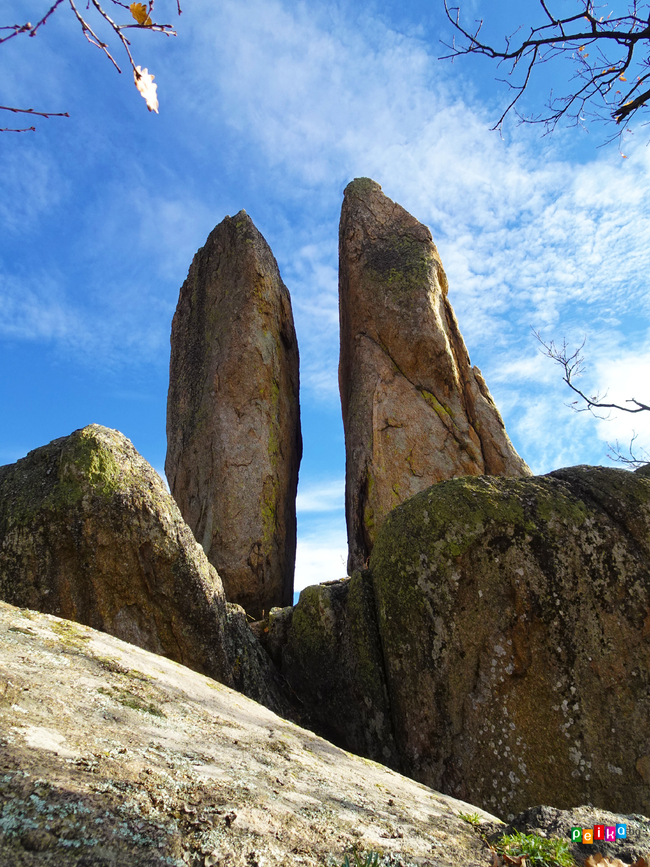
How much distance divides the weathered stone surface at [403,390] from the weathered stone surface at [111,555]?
5295 millimetres

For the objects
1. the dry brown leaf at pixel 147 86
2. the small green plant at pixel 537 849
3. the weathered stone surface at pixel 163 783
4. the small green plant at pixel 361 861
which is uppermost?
the dry brown leaf at pixel 147 86

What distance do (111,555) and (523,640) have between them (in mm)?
4019

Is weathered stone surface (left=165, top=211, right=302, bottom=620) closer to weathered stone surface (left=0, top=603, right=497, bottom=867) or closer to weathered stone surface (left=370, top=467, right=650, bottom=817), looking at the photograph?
weathered stone surface (left=370, top=467, right=650, bottom=817)

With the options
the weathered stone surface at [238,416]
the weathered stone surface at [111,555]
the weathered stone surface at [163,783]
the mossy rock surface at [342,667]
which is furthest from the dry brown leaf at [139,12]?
the weathered stone surface at [238,416]

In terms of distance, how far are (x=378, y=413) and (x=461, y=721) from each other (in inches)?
280

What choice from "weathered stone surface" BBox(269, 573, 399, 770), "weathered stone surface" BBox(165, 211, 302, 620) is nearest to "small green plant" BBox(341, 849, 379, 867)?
"weathered stone surface" BBox(269, 573, 399, 770)

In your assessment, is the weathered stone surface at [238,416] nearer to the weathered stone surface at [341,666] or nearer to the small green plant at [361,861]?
the weathered stone surface at [341,666]

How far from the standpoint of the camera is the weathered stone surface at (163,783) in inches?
67.2

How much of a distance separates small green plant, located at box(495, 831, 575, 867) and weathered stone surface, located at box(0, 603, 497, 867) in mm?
109

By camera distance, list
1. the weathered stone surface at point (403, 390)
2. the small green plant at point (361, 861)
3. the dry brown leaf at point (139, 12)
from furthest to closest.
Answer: the weathered stone surface at point (403, 390) < the dry brown leaf at point (139, 12) < the small green plant at point (361, 861)

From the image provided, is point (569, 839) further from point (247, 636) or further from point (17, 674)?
point (247, 636)

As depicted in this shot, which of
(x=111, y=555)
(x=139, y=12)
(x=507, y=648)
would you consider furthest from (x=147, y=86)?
(x=507, y=648)

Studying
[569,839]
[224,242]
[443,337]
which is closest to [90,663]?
[569,839]

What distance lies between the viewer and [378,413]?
467 inches
